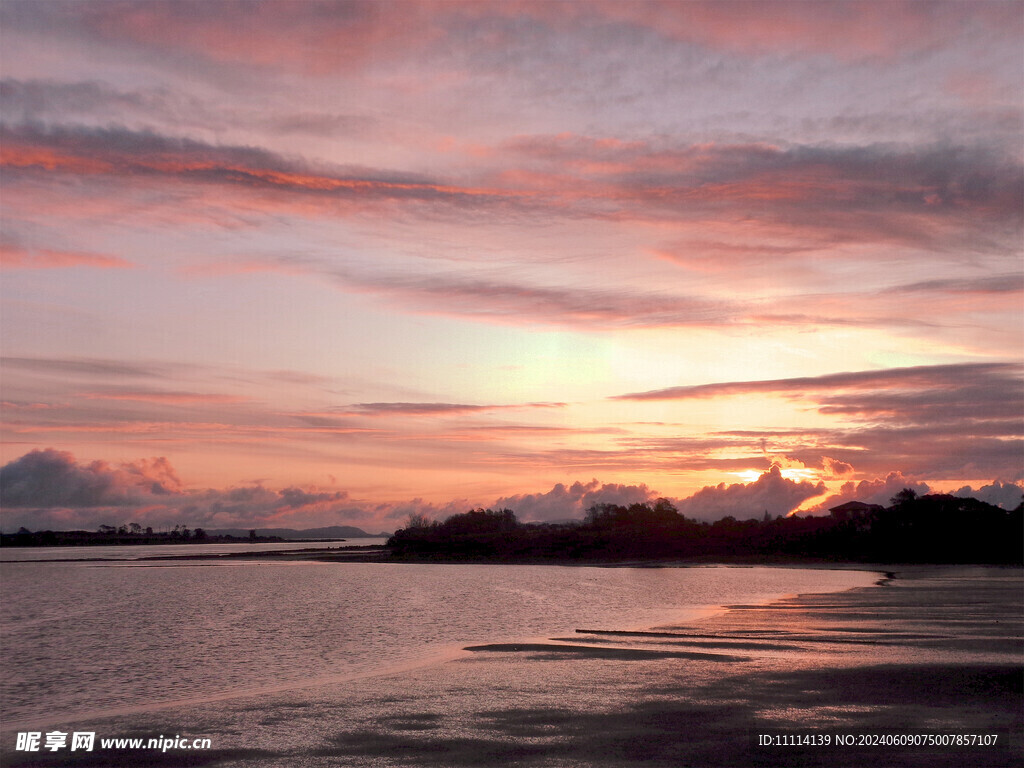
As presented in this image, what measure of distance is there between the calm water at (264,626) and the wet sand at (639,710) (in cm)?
417

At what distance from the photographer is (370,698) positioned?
2598 cm

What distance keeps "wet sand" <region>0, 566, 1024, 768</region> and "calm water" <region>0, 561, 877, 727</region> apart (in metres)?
4.17

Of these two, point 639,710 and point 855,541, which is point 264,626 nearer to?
point 639,710

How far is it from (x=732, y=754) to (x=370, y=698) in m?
11.7

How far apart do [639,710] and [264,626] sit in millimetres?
34044

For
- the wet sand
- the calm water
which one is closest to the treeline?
the calm water

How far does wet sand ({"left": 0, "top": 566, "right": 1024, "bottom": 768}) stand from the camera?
18.8 m

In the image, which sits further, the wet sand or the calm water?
the calm water

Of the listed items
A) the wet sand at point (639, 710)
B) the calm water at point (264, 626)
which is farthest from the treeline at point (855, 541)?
the wet sand at point (639, 710)

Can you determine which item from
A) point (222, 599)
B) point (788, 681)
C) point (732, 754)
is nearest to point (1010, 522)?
point (222, 599)

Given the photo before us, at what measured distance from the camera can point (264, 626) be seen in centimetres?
5119

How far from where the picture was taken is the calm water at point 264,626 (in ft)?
102

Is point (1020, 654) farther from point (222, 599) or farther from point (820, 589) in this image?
point (222, 599)

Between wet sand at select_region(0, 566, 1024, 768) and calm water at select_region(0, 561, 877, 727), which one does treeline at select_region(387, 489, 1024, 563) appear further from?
wet sand at select_region(0, 566, 1024, 768)
